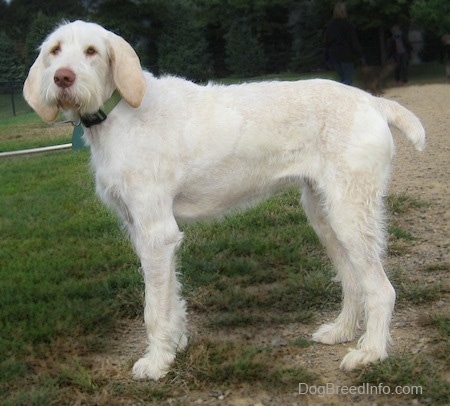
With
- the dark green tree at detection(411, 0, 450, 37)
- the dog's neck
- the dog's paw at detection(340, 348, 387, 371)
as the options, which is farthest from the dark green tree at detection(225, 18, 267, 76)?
the dog's paw at detection(340, 348, 387, 371)

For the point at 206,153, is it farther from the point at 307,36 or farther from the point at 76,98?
the point at 307,36

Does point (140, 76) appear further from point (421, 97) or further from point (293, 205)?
point (421, 97)

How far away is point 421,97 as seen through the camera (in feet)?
65.3

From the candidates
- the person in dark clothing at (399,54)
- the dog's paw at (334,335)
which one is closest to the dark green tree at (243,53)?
the person in dark clothing at (399,54)

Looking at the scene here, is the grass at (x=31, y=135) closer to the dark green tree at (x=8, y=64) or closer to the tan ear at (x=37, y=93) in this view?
the tan ear at (x=37, y=93)

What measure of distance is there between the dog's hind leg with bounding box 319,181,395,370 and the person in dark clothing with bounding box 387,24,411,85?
22824 mm

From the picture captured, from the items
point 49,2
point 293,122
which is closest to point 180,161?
point 293,122

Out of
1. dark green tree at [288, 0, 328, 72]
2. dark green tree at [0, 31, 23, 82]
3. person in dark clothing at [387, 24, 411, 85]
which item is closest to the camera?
person in dark clothing at [387, 24, 411, 85]

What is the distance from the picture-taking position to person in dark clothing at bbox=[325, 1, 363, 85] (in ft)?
45.4

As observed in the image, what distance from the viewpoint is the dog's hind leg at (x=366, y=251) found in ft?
12.1

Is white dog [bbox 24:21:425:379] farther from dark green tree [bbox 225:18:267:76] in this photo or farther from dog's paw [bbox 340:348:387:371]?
dark green tree [bbox 225:18:267:76]

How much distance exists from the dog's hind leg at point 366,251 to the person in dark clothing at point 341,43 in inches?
420

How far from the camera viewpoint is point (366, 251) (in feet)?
12.2

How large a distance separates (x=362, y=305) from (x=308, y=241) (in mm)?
1861
